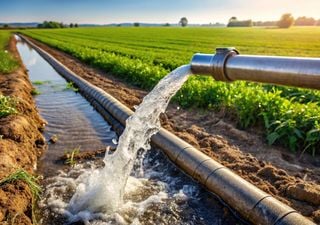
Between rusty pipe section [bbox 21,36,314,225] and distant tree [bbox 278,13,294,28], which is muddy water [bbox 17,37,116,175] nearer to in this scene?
rusty pipe section [bbox 21,36,314,225]

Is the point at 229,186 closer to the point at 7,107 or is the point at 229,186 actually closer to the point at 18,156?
the point at 18,156

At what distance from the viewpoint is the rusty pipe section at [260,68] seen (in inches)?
53.6

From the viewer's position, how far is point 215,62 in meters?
1.80

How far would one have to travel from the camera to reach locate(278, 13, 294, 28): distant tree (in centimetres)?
8250

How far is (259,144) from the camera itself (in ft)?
20.0

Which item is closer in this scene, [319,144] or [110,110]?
[319,144]

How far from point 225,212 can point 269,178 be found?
0.95 m

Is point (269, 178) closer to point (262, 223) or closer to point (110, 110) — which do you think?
point (262, 223)

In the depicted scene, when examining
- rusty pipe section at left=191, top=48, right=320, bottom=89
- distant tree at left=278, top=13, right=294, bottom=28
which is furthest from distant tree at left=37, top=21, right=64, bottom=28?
rusty pipe section at left=191, top=48, right=320, bottom=89

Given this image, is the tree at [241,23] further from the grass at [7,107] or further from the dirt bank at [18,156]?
the grass at [7,107]

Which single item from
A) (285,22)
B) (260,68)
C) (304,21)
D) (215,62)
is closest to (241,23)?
(304,21)

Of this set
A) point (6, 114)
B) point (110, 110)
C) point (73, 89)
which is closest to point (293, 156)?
point (110, 110)

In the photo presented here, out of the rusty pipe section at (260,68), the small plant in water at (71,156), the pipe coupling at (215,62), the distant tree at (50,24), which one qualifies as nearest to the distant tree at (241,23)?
the distant tree at (50,24)

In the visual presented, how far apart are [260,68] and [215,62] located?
1.01 ft
